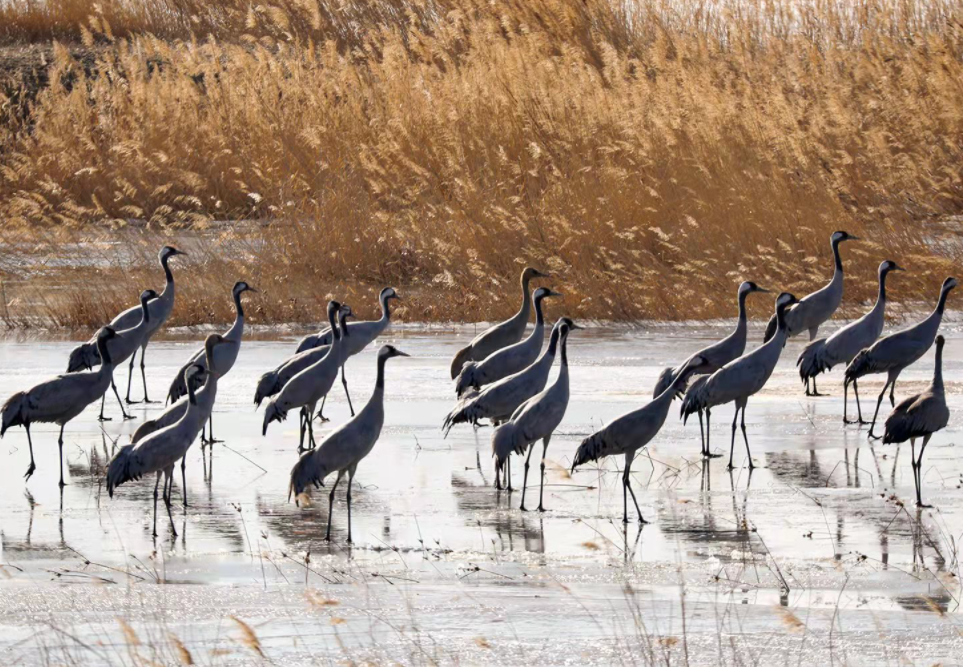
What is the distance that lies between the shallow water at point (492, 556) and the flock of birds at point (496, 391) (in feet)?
0.63

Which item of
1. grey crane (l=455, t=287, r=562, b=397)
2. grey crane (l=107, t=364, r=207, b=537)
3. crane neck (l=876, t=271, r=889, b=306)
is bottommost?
grey crane (l=107, t=364, r=207, b=537)

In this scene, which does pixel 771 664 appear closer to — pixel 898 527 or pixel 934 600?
pixel 934 600

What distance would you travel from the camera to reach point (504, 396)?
8.94 metres

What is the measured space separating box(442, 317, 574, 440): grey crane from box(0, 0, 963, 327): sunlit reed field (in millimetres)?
5363

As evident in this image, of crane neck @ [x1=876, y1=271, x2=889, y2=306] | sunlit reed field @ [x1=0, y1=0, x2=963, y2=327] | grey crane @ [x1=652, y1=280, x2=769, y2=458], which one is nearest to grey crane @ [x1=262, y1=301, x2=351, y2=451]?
grey crane @ [x1=652, y1=280, x2=769, y2=458]

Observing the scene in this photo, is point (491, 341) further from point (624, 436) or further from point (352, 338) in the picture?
point (624, 436)

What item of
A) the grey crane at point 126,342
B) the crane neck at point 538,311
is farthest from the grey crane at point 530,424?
the grey crane at point 126,342

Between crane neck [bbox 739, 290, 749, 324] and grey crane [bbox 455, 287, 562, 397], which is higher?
crane neck [bbox 739, 290, 749, 324]

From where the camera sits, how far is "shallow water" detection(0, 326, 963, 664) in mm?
5500

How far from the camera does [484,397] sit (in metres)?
8.92

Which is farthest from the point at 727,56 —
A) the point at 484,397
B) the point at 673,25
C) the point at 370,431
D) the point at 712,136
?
the point at 370,431

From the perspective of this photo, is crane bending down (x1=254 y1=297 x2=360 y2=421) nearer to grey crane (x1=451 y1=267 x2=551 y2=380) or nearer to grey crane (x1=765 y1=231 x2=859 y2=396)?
grey crane (x1=451 y1=267 x2=551 y2=380)

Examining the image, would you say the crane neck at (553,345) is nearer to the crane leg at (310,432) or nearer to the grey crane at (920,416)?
the crane leg at (310,432)

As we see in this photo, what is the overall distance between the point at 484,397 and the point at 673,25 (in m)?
12.3
